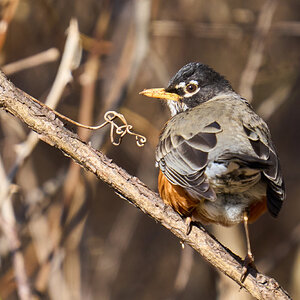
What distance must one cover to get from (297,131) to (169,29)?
2.37 metres

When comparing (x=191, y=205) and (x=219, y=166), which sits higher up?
(x=219, y=166)

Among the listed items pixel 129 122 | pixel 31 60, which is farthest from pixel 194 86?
pixel 129 122

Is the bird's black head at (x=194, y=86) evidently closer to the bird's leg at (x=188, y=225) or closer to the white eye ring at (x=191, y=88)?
the white eye ring at (x=191, y=88)

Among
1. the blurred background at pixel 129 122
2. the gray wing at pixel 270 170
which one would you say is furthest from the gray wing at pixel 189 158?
the blurred background at pixel 129 122

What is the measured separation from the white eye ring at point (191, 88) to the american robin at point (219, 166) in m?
0.26

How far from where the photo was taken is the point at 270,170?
312cm

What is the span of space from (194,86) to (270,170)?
136 centimetres

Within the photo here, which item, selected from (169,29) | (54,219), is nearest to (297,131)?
(169,29)

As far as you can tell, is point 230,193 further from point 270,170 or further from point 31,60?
point 31,60

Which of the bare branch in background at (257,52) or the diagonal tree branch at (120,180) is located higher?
the bare branch in background at (257,52)

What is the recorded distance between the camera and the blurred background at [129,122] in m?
4.61

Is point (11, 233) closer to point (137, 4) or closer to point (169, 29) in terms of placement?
point (137, 4)

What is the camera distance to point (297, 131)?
7.13 m

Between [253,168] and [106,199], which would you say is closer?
[253,168]
